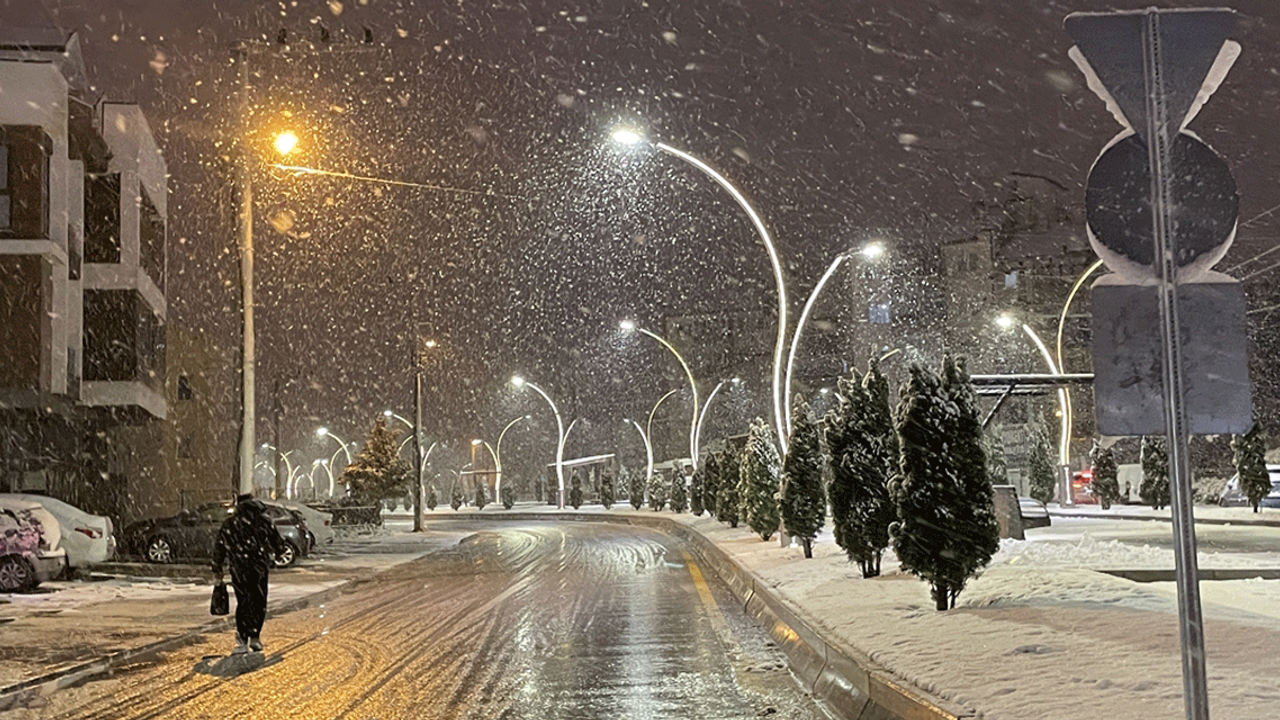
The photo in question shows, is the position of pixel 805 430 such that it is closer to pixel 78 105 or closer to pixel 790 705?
pixel 790 705

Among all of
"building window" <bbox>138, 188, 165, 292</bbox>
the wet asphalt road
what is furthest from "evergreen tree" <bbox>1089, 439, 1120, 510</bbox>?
"building window" <bbox>138, 188, 165, 292</bbox>

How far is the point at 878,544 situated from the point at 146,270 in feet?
95.3

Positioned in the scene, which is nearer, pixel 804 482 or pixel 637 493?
pixel 804 482

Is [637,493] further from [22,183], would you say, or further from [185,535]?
[22,183]

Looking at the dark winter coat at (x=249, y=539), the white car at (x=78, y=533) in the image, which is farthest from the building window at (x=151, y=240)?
the dark winter coat at (x=249, y=539)

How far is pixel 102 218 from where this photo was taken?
34.5m

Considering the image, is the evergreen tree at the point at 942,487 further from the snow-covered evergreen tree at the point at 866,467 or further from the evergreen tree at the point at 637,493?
the evergreen tree at the point at 637,493

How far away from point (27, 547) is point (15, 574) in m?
0.44

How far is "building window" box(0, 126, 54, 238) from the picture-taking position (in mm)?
26984

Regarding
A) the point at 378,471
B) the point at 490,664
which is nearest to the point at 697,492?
the point at 378,471

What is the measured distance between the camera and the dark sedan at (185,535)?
86.9ft

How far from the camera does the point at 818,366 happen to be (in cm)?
11275

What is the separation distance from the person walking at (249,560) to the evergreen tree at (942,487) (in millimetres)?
6264

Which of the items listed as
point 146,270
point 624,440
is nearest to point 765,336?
point 624,440
